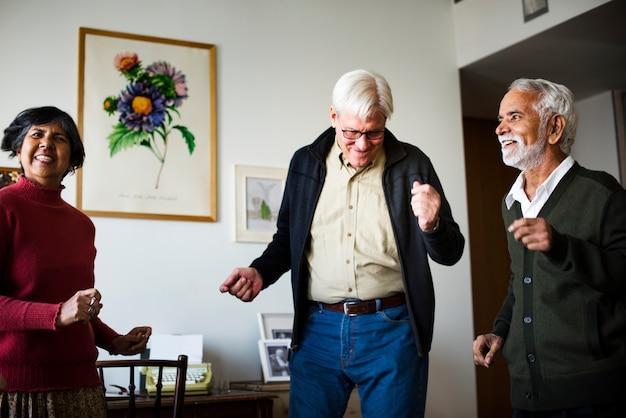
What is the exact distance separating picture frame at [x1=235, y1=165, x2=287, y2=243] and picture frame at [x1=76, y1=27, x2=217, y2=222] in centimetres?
16

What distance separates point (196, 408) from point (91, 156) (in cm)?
143

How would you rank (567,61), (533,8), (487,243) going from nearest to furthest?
(533,8) < (567,61) < (487,243)

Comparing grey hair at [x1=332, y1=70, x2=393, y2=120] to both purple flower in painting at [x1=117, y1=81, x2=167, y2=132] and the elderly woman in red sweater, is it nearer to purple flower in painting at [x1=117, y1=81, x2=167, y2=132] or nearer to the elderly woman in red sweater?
the elderly woman in red sweater

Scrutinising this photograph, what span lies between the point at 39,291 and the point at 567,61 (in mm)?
3915

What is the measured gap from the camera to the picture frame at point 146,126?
3.90 m

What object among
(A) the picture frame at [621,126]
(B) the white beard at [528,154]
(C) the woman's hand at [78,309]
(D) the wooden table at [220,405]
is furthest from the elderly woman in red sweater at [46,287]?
(A) the picture frame at [621,126]

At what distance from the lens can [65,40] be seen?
3922 millimetres

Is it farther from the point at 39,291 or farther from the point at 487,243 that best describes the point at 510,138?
the point at 487,243

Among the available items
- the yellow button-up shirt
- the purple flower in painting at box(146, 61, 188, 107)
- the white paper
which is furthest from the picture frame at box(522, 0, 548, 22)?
the white paper

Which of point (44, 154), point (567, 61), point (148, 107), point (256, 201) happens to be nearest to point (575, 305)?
point (44, 154)

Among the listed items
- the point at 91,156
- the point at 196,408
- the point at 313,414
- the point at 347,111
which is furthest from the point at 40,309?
the point at 91,156

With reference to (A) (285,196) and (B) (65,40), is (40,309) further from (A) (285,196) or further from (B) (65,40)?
(B) (65,40)

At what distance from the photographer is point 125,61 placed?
4.04 meters

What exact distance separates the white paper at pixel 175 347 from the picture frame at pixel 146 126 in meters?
0.64
